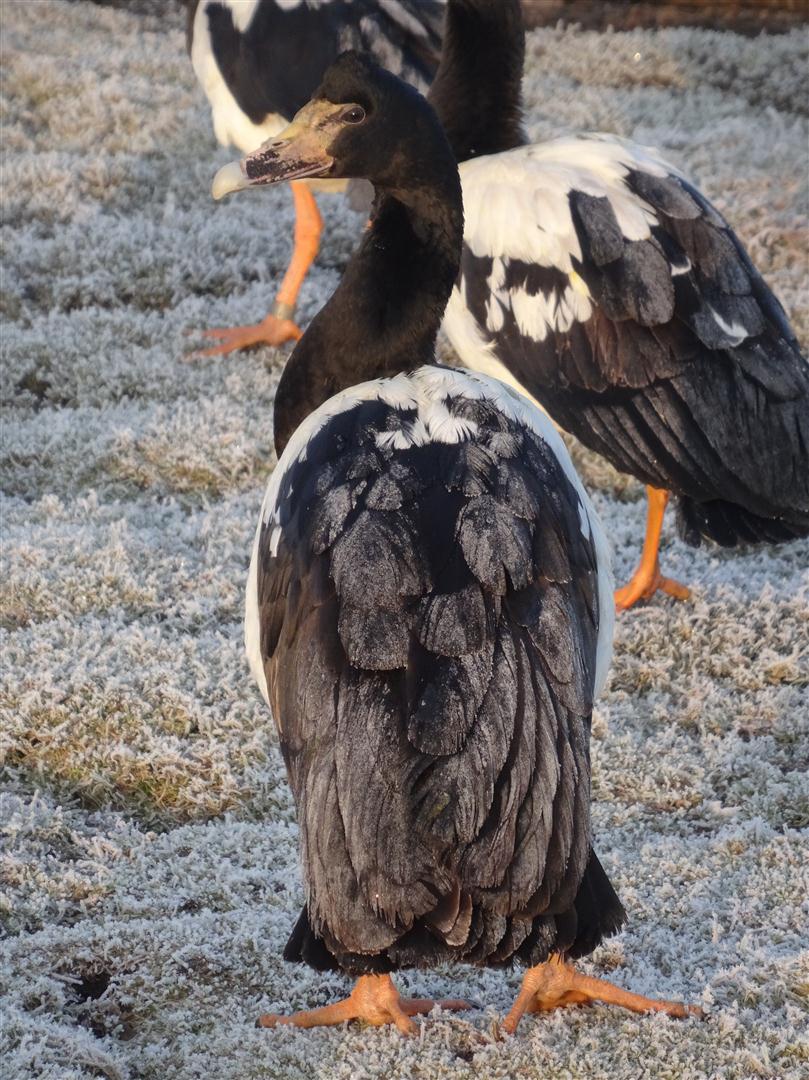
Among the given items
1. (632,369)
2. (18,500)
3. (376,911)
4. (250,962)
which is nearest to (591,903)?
(376,911)

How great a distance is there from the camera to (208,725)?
5031 mm

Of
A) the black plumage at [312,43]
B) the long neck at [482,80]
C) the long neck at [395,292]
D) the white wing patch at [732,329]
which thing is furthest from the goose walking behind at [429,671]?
the black plumage at [312,43]

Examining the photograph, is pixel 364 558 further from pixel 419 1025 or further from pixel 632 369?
pixel 632 369

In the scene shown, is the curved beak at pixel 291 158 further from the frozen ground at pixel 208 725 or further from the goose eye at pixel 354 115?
the frozen ground at pixel 208 725

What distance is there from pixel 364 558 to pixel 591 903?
0.90 m

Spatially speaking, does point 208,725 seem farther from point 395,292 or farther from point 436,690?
point 436,690

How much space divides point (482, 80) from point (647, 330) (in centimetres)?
156

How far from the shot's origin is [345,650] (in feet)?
10.8

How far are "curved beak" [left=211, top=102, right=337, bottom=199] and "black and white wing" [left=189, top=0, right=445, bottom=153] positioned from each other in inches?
122

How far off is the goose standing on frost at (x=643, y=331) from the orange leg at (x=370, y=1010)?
228cm

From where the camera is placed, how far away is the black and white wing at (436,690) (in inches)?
121

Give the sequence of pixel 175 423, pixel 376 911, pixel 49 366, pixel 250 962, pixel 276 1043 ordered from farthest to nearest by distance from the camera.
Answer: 1. pixel 49 366
2. pixel 175 423
3. pixel 250 962
4. pixel 276 1043
5. pixel 376 911

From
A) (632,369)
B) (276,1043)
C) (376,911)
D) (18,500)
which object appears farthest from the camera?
(18,500)

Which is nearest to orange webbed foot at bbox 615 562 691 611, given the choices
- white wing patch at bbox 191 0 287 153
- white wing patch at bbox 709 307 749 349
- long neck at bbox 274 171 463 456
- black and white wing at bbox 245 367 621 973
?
white wing patch at bbox 709 307 749 349
